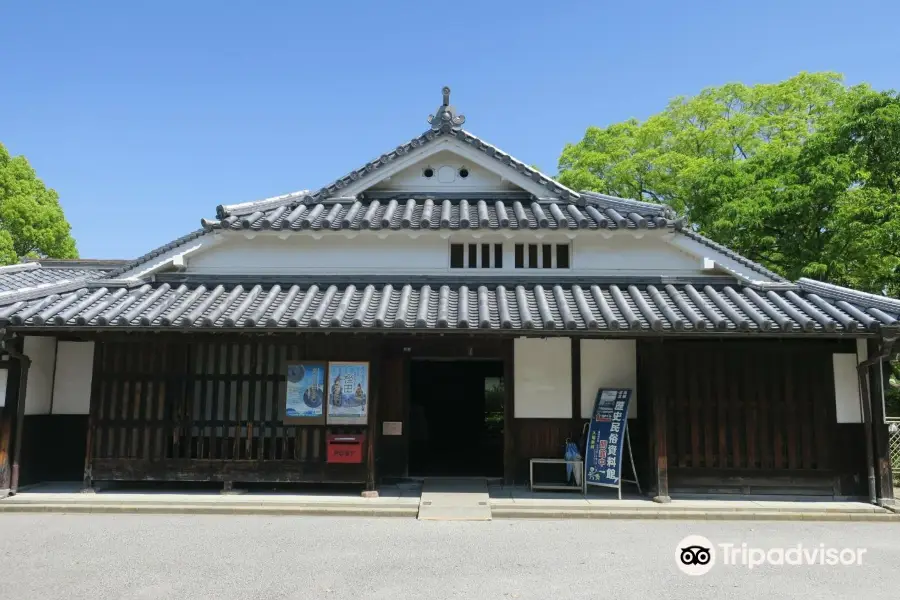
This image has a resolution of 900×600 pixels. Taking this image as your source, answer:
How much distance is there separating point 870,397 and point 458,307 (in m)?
6.95

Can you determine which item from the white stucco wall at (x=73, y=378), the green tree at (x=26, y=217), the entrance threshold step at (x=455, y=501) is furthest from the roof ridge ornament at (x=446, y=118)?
the green tree at (x=26, y=217)

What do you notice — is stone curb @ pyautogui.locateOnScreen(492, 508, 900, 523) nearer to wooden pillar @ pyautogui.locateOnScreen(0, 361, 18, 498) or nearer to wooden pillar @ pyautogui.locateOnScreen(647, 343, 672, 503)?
wooden pillar @ pyautogui.locateOnScreen(647, 343, 672, 503)

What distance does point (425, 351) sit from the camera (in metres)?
11.1

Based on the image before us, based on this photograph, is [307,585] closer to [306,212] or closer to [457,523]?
[457,523]

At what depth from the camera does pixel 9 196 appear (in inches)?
1014

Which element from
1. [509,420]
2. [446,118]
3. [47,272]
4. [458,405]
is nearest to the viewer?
[509,420]

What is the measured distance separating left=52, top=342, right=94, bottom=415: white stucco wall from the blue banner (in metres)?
9.10

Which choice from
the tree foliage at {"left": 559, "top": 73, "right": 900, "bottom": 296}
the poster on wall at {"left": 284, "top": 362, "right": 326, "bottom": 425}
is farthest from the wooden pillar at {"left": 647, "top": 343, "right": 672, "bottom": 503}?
the tree foliage at {"left": 559, "top": 73, "right": 900, "bottom": 296}

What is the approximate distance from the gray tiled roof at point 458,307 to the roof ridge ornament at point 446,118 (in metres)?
3.55

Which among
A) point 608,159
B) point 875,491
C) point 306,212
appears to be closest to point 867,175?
point 875,491

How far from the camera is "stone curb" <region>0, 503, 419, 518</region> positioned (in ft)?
29.8

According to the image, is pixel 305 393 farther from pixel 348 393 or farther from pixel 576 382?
pixel 576 382

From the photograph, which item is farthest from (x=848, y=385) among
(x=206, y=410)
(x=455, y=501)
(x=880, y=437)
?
(x=206, y=410)
